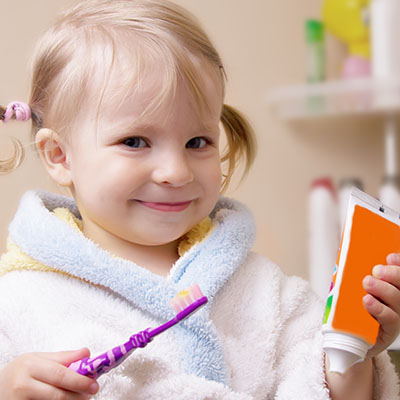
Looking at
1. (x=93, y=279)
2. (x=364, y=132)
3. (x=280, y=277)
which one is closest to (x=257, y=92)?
(x=364, y=132)

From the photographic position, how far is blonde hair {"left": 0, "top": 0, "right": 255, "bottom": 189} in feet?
2.31

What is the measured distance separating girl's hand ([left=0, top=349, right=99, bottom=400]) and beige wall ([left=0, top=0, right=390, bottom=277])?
1090 millimetres

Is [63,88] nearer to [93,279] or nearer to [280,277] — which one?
[93,279]

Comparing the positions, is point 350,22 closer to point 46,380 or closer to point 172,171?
point 172,171

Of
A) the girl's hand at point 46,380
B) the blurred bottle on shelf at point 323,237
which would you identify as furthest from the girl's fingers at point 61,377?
the blurred bottle on shelf at point 323,237

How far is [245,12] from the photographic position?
1684 mm

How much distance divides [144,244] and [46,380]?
23 centimetres

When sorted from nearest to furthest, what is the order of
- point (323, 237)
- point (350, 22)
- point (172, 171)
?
point (172, 171)
point (323, 237)
point (350, 22)

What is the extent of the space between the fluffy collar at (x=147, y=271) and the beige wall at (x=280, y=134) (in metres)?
0.89

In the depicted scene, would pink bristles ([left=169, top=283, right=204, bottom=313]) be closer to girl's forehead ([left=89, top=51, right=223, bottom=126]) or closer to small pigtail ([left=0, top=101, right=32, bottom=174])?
girl's forehead ([left=89, top=51, right=223, bottom=126])

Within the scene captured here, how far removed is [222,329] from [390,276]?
23 centimetres

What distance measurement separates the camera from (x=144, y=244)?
75cm

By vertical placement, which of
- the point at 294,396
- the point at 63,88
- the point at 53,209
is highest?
the point at 63,88

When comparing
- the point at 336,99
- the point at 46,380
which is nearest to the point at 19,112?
the point at 46,380
